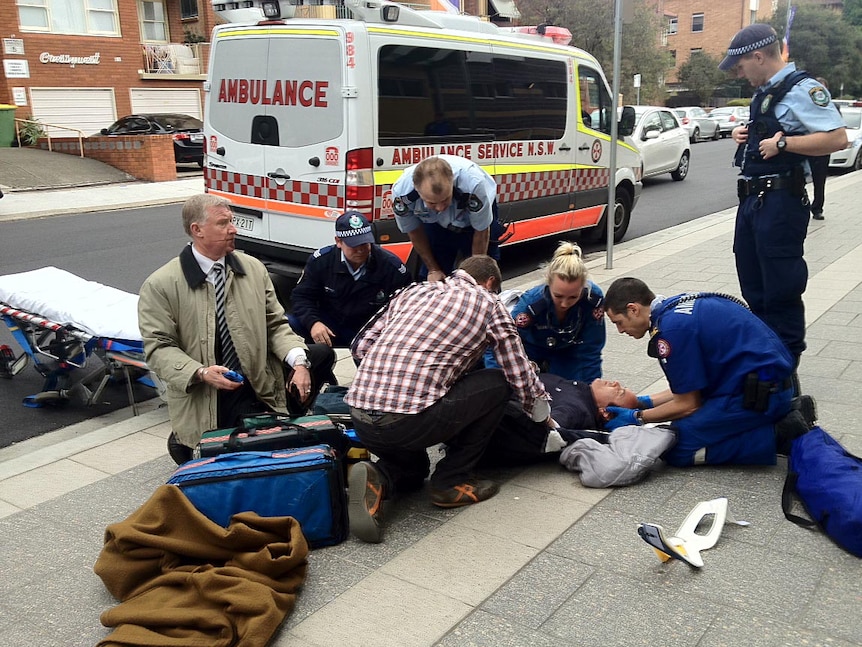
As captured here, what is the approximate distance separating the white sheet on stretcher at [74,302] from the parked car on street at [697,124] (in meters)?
27.4

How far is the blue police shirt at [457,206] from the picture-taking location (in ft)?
16.7

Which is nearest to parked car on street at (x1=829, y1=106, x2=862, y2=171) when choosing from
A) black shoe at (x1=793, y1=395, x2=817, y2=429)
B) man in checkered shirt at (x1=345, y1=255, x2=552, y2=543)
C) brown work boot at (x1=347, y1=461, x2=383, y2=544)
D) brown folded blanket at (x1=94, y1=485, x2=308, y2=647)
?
black shoe at (x1=793, y1=395, x2=817, y2=429)

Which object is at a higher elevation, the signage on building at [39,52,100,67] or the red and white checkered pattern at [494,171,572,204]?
the signage on building at [39,52,100,67]

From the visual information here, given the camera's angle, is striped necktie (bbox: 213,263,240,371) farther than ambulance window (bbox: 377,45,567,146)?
No

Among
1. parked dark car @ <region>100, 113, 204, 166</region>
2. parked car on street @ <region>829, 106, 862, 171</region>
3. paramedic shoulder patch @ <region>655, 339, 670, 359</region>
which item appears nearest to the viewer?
paramedic shoulder patch @ <region>655, 339, 670, 359</region>

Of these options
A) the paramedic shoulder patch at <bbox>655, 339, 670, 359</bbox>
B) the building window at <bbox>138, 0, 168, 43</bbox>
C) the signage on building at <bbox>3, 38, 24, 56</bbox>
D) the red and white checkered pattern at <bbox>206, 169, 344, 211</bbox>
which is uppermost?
the building window at <bbox>138, 0, 168, 43</bbox>

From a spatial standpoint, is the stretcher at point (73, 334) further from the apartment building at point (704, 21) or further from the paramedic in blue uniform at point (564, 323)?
the apartment building at point (704, 21)

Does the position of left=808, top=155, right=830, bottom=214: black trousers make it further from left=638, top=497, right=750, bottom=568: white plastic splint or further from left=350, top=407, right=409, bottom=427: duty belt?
left=350, top=407, right=409, bottom=427: duty belt

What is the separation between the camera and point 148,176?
64.3 feet

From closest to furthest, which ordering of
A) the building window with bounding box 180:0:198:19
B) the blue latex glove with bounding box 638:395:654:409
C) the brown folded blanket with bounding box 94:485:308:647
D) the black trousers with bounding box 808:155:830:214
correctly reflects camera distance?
1. the brown folded blanket with bounding box 94:485:308:647
2. the blue latex glove with bounding box 638:395:654:409
3. the black trousers with bounding box 808:155:830:214
4. the building window with bounding box 180:0:198:19

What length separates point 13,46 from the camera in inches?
933

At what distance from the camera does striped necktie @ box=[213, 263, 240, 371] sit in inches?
160

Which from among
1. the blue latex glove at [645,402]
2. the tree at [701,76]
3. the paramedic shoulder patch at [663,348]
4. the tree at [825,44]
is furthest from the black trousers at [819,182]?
the tree at [825,44]

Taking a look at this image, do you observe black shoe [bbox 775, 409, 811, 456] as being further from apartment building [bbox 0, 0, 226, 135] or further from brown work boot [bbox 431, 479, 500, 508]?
apartment building [bbox 0, 0, 226, 135]
